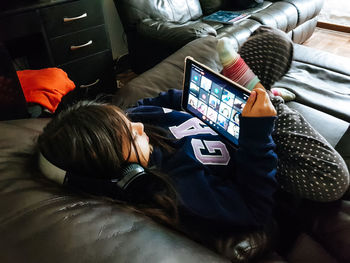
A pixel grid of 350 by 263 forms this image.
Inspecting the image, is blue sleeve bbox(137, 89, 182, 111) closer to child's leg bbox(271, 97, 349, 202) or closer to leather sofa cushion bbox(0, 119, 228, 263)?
child's leg bbox(271, 97, 349, 202)

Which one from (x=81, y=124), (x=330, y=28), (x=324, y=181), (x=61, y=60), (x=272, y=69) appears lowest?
(x=330, y=28)

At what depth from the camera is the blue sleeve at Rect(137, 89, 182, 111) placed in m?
1.14

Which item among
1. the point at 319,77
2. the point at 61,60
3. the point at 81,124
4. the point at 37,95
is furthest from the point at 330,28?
the point at 81,124

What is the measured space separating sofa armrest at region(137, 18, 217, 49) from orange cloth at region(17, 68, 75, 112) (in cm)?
70

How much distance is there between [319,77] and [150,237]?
1322mm

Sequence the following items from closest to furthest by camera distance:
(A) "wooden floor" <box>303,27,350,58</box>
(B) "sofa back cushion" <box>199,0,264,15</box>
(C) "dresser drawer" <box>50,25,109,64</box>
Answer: (C) "dresser drawer" <box>50,25,109,64</box>, (B) "sofa back cushion" <box>199,0,264,15</box>, (A) "wooden floor" <box>303,27,350,58</box>

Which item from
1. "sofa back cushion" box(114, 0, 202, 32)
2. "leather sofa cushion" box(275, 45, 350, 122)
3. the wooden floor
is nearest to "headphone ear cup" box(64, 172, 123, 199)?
"leather sofa cushion" box(275, 45, 350, 122)

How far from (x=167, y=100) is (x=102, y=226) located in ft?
2.32

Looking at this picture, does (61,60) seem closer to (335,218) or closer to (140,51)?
(140,51)

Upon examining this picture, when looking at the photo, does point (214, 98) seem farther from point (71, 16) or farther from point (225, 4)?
point (225, 4)

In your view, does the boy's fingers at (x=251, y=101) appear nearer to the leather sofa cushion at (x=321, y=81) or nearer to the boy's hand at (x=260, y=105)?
the boy's hand at (x=260, y=105)

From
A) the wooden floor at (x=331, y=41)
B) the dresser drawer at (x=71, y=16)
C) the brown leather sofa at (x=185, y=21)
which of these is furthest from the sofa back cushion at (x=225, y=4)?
the dresser drawer at (x=71, y=16)

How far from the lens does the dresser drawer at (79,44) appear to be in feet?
5.64

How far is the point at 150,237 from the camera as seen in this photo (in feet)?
1.70
